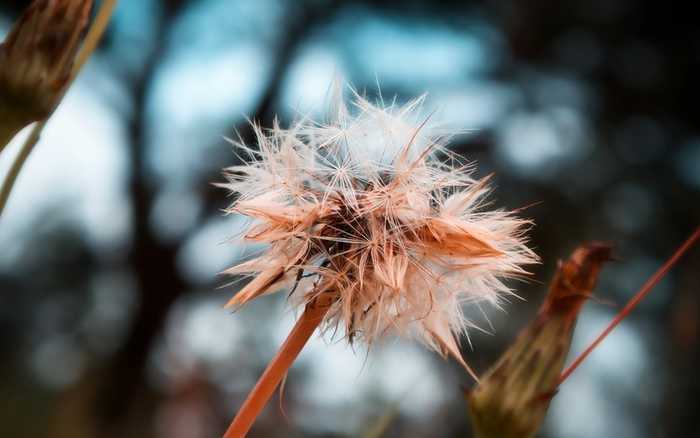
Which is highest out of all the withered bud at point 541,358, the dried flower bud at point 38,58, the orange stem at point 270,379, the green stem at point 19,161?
the dried flower bud at point 38,58

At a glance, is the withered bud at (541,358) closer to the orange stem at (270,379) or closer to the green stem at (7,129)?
the orange stem at (270,379)

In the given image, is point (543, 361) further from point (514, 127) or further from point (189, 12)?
point (189, 12)

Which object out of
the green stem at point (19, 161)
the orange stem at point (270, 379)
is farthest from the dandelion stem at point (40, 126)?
the orange stem at point (270, 379)

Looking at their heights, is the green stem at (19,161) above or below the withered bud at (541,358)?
above

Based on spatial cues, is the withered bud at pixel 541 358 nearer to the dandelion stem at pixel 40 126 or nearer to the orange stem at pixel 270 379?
the orange stem at pixel 270 379

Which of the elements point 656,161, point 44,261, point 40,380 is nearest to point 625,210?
point 656,161
